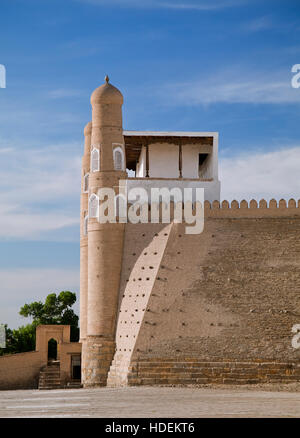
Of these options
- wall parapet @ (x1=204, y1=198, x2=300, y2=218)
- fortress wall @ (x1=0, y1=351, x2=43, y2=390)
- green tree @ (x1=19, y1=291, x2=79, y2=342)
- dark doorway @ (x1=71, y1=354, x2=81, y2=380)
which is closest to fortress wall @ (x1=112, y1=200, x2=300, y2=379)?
wall parapet @ (x1=204, y1=198, x2=300, y2=218)

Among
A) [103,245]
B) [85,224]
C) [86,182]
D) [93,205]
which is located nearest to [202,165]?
[86,182]

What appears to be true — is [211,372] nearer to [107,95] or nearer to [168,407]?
[168,407]

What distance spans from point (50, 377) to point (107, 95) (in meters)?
12.1

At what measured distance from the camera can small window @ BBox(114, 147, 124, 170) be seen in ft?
96.5

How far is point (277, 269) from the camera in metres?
26.7

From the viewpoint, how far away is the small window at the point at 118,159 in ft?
96.5

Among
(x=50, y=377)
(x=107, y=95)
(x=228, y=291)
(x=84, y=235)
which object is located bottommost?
(x=50, y=377)

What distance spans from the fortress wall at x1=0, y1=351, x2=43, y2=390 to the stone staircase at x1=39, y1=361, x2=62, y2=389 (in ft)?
1.47

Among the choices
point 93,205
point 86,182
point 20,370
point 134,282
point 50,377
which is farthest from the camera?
point 20,370

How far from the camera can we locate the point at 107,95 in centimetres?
2944

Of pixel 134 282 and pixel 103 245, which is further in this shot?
pixel 103 245
